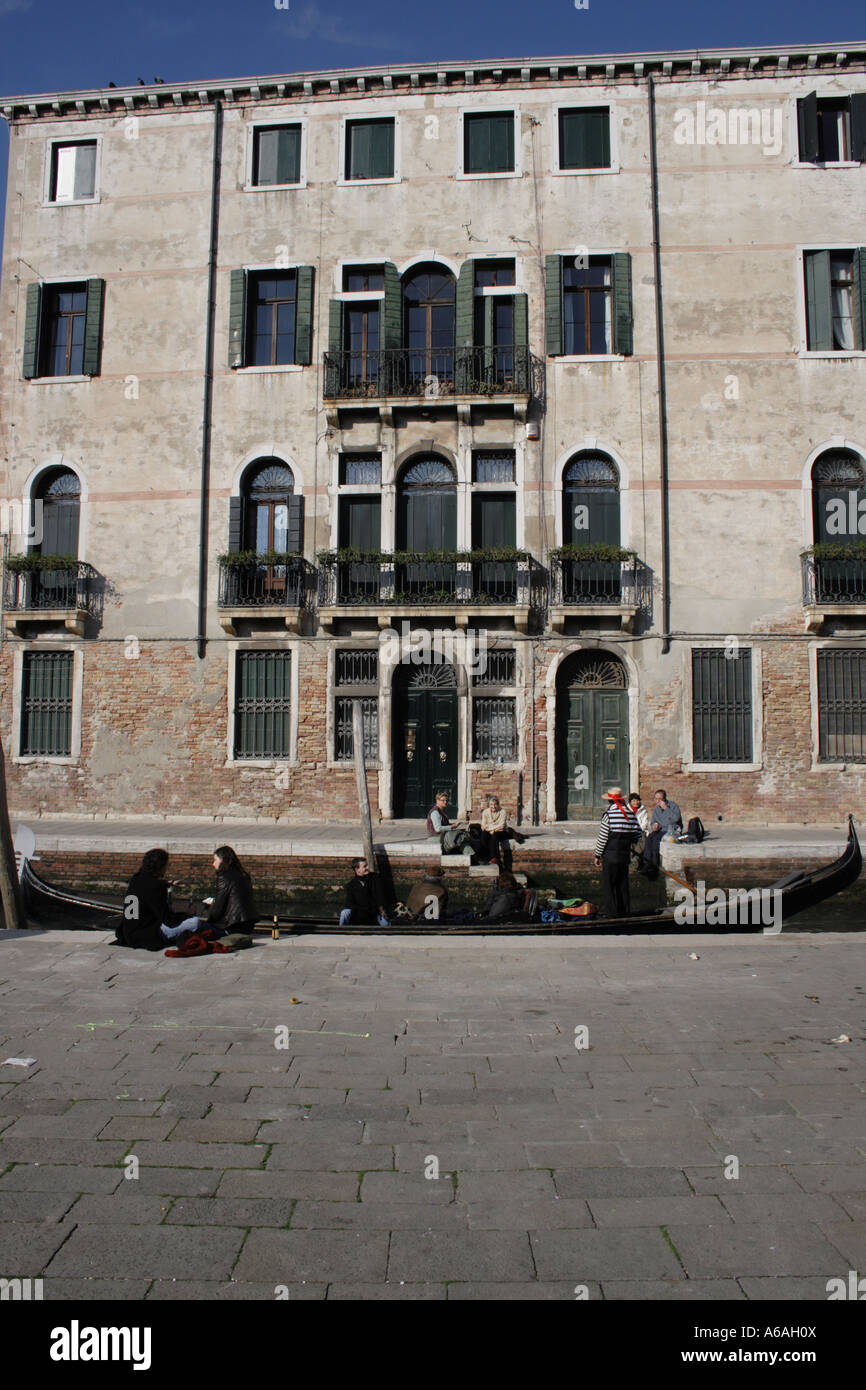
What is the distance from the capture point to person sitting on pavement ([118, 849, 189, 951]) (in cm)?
768

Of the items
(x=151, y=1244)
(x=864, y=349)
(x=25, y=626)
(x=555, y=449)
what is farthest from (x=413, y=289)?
(x=151, y=1244)

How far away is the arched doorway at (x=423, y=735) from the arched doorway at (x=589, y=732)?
2.03 metres

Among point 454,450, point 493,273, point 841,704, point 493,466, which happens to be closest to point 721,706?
point 841,704

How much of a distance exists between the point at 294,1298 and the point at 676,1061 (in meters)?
2.84

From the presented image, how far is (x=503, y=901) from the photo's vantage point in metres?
10.8

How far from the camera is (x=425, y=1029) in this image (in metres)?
5.59

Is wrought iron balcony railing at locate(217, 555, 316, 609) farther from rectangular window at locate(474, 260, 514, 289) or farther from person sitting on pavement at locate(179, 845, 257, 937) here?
person sitting on pavement at locate(179, 845, 257, 937)

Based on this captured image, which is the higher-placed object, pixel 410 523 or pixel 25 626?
pixel 410 523

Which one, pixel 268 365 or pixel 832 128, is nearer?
pixel 832 128

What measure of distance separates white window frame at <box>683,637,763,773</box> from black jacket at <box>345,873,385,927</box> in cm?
790

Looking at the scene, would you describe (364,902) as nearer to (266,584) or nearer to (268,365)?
(266,584)

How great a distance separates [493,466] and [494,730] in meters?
5.02

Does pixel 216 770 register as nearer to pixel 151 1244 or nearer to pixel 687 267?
pixel 687 267
